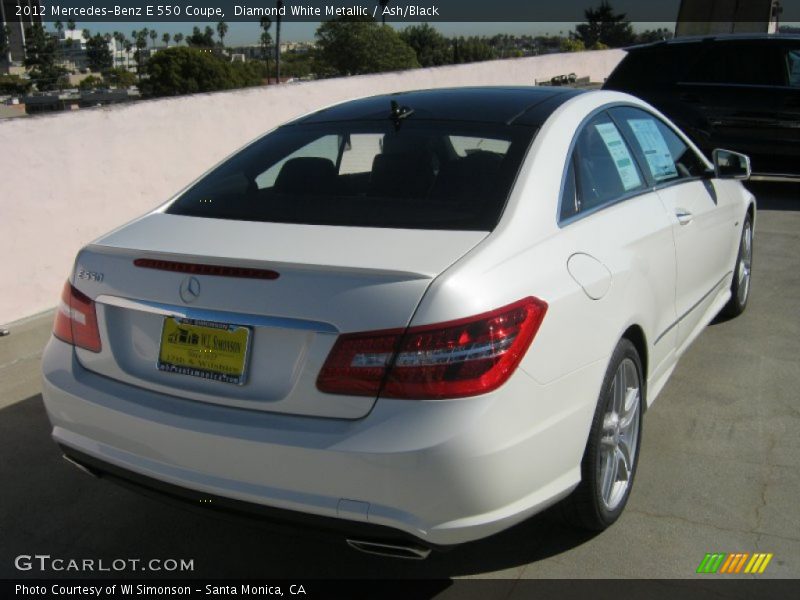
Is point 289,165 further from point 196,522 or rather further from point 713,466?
point 713,466

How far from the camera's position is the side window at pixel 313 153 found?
11.2ft

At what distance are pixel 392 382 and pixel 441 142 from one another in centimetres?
127

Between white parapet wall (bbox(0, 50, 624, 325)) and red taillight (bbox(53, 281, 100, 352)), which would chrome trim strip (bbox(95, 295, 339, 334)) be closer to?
red taillight (bbox(53, 281, 100, 352))

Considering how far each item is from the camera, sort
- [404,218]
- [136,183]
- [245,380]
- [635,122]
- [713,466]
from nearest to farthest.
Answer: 1. [245,380]
2. [404,218]
3. [713,466]
4. [635,122]
5. [136,183]

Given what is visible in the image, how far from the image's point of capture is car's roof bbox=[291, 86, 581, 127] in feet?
10.9

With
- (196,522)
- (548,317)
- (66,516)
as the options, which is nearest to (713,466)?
(548,317)

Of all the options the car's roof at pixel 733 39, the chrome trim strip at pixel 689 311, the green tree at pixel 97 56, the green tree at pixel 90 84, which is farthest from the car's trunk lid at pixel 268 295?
the green tree at pixel 97 56


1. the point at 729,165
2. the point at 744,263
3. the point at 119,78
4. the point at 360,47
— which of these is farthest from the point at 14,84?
the point at 729,165

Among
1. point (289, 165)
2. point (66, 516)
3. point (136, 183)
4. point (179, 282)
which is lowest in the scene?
point (66, 516)

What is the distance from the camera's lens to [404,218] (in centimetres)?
279

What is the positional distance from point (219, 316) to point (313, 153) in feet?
3.99

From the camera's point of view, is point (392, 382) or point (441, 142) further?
point (441, 142)

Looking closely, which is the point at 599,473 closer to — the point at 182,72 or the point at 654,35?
the point at 654,35

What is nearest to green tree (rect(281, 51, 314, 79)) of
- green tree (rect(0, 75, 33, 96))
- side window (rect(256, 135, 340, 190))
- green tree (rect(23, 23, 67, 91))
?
green tree (rect(23, 23, 67, 91))
